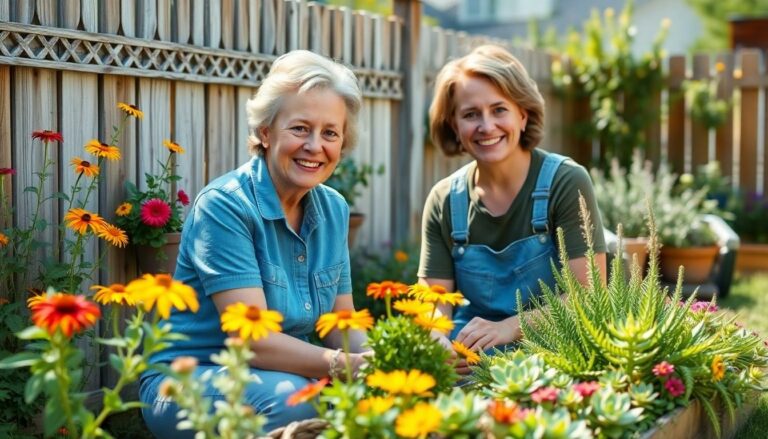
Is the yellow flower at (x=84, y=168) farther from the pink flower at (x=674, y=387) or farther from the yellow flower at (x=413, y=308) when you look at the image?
the pink flower at (x=674, y=387)

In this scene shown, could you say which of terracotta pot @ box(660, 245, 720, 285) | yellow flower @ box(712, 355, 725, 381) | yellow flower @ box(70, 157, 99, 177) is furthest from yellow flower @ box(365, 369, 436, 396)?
terracotta pot @ box(660, 245, 720, 285)

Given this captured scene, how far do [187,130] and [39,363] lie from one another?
2393 mm

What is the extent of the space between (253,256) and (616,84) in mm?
6526

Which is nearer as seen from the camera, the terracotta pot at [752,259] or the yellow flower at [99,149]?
the yellow flower at [99,149]

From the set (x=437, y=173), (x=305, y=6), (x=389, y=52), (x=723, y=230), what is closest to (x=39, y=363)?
(x=305, y=6)

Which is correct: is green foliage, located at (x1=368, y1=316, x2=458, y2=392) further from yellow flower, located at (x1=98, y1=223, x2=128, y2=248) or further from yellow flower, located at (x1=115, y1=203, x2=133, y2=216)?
yellow flower, located at (x1=115, y1=203, x2=133, y2=216)

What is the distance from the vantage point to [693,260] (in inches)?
250

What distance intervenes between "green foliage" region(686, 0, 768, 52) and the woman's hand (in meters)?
23.8

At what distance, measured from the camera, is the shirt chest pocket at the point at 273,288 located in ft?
8.80

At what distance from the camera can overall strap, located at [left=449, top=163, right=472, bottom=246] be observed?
3.51 meters

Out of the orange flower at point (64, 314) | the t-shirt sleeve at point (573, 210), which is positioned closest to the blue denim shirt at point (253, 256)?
the orange flower at point (64, 314)

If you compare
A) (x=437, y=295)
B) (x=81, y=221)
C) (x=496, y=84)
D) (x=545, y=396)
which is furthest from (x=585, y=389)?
(x=81, y=221)

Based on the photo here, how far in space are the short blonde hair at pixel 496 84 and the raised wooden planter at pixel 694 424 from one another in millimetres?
1256

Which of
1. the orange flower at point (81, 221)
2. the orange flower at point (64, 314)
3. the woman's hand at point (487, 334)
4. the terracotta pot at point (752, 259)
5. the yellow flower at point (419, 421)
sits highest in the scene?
the orange flower at point (81, 221)
